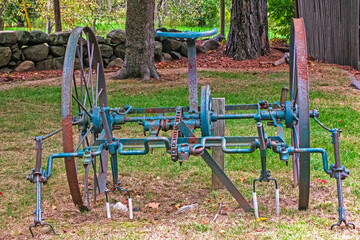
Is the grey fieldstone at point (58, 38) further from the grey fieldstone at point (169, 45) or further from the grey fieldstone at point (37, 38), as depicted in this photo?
the grey fieldstone at point (169, 45)

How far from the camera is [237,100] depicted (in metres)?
8.62

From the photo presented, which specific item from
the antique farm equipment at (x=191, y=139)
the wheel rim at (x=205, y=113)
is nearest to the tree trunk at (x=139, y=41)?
the antique farm equipment at (x=191, y=139)

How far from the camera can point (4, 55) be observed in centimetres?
1263

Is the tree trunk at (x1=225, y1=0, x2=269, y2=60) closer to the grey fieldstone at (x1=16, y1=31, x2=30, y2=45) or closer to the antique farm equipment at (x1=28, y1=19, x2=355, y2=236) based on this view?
the grey fieldstone at (x1=16, y1=31, x2=30, y2=45)

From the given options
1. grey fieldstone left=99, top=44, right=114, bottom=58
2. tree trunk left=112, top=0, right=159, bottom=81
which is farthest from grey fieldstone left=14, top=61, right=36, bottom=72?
tree trunk left=112, top=0, right=159, bottom=81

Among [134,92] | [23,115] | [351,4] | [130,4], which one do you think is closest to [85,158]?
[23,115]

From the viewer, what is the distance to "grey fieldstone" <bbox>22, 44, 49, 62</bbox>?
43.3 feet

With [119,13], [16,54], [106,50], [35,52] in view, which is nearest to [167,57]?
[106,50]

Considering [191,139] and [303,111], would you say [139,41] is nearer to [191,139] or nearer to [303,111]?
[191,139]

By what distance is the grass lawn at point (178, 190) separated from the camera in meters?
3.59

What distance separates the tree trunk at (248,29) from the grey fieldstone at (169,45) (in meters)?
1.92

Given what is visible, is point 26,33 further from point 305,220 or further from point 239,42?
point 305,220

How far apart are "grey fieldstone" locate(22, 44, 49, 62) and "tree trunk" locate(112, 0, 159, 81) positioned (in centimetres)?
321

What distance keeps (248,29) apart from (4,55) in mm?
6426
